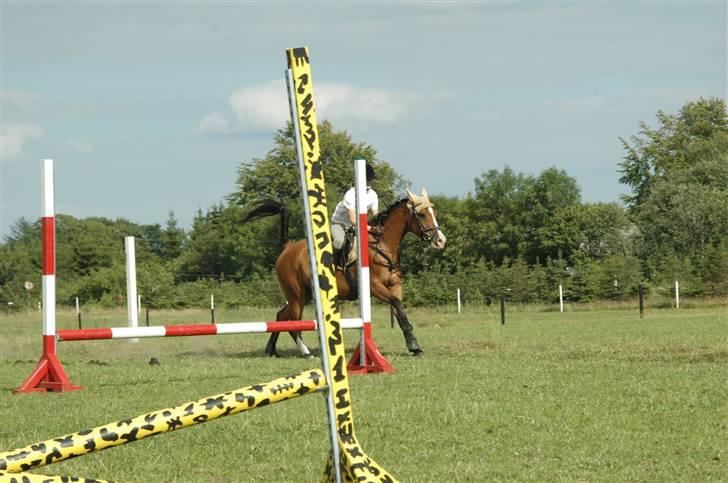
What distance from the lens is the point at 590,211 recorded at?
67.2m

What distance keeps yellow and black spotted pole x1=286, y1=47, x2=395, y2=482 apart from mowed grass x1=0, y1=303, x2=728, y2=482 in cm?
194

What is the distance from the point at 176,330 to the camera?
9672 mm

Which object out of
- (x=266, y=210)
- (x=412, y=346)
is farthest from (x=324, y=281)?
(x=266, y=210)

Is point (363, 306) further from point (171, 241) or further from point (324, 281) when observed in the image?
point (171, 241)

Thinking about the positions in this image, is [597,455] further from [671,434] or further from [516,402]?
[516,402]

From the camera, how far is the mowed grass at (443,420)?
218 inches

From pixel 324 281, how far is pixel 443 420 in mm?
3721

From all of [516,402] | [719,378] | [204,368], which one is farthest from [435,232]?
[516,402]

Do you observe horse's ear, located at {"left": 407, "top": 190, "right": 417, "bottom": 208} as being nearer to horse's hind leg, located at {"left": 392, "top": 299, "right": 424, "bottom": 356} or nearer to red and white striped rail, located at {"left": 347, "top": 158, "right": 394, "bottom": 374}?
horse's hind leg, located at {"left": 392, "top": 299, "right": 424, "bottom": 356}

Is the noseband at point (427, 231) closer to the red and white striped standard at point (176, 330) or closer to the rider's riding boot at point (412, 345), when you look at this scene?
the rider's riding boot at point (412, 345)

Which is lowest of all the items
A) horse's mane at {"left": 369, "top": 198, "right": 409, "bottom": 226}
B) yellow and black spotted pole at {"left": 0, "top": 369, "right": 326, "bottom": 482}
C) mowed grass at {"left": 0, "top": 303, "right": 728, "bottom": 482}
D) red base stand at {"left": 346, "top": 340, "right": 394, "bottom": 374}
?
mowed grass at {"left": 0, "top": 303, "right": 728, "bottom": 482}

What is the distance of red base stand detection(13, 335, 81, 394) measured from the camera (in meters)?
9.62

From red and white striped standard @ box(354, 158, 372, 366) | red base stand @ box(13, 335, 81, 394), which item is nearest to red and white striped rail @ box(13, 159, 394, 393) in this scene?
red base stand @ box(13, 335, 81, 394)

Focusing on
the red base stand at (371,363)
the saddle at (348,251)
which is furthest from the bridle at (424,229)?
the red base stand at (371,363)
